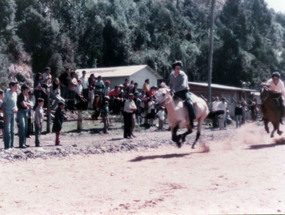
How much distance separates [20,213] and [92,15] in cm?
5190

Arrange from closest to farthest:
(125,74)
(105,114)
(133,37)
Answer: (105,114)
(125,74)
(133,37)

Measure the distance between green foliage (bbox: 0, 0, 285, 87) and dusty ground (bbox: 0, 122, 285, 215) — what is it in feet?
91.0

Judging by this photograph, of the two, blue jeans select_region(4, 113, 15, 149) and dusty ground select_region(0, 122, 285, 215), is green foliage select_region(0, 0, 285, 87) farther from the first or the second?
dusty ground select_region(0, 122, 285, 215)

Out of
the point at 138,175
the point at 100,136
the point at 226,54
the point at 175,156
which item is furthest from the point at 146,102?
the point at 226,54

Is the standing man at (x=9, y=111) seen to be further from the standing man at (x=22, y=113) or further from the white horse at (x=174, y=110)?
the white horse at (x=174, y=110)

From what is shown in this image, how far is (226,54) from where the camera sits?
63.5m

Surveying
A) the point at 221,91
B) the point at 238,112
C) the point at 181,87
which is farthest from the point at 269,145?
the point at 221,91

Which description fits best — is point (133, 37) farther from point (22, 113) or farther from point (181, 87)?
point (181, 87)

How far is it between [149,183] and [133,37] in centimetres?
5558

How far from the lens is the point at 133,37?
2490 inches

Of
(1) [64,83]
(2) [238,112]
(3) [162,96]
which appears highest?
(1) [64,83]

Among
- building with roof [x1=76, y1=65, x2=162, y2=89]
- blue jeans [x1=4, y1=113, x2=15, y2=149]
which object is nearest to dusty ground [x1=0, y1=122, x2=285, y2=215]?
blue jeans [x1=4, y1=113, x2=15, y2=149]

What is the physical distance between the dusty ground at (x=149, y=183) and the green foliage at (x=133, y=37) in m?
27.7

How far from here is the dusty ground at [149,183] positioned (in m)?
7.11
